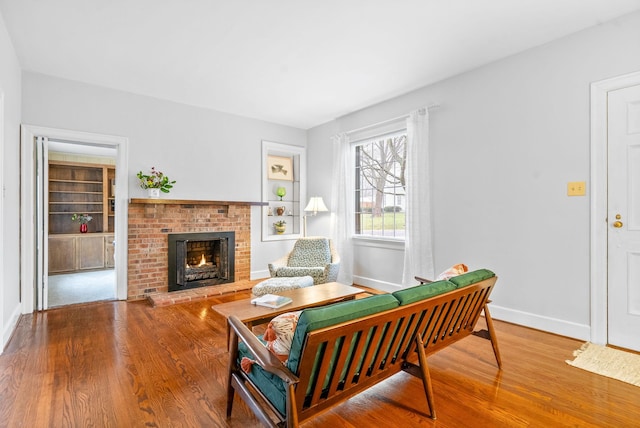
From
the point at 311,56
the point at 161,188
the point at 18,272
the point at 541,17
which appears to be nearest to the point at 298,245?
the point at 161,188

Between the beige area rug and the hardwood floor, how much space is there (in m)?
0.08

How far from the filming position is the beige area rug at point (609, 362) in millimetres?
2242

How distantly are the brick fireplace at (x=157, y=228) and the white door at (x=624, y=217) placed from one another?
444 cm

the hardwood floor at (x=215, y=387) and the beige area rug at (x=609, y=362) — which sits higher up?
the beige area rug at (x=609, y=362)

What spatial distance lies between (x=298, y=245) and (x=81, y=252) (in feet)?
15.1

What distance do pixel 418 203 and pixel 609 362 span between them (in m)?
2.22

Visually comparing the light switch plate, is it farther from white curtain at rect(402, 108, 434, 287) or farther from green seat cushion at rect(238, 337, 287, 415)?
green seat cushion at rect(238, 337, 287, 415)

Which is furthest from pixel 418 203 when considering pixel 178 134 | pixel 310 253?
pixel 178 134

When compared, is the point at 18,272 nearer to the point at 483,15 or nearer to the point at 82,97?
the point at 82,97

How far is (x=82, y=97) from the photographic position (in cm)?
394

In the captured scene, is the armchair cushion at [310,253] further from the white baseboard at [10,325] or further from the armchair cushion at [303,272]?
the white baseboard at [10,325]

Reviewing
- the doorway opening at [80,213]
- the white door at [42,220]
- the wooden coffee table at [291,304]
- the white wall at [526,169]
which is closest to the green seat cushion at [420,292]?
the wooden coffee table at [291,304]

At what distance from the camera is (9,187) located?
305cm

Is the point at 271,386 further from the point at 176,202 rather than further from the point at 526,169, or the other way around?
the point at 176,202
